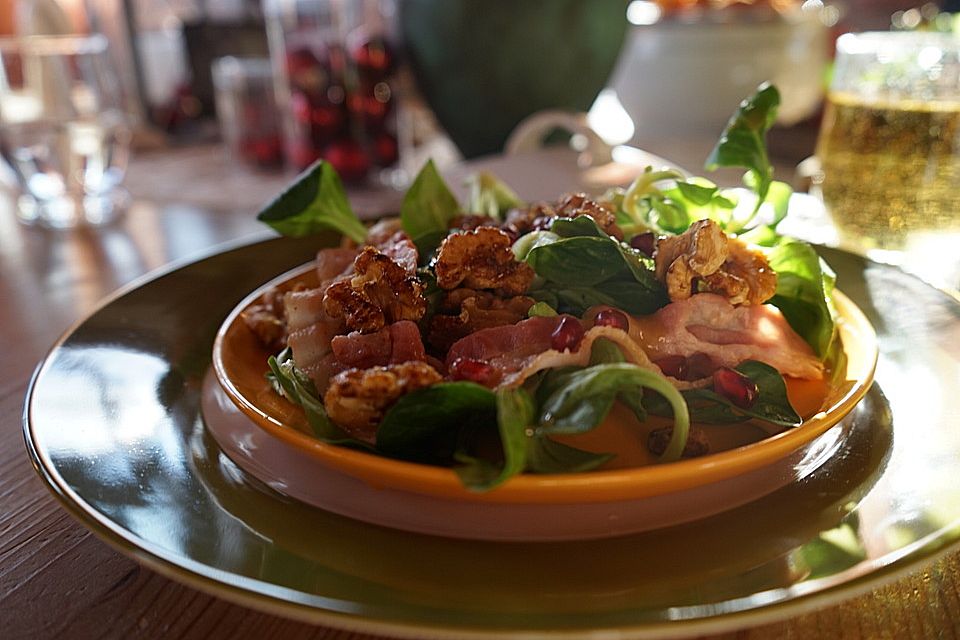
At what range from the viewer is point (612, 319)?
27.2 inches

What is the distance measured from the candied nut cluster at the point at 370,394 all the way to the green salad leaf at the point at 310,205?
38 cm

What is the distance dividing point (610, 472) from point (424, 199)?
537 mm

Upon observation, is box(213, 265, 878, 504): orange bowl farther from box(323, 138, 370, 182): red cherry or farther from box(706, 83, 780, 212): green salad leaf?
box(323, 138, 370, 182): red cherry

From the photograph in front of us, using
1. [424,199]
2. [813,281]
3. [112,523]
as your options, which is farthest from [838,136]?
[112,523]

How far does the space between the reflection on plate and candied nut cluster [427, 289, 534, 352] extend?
0.52ft

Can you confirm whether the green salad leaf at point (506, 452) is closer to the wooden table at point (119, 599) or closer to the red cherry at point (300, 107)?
the wooden table at point (119, 599)

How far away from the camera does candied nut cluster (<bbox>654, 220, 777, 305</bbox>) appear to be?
2.43ft

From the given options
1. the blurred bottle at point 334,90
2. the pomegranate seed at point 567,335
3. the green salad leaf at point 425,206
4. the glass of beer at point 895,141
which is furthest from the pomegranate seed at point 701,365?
the blurred bottle at point 334,90

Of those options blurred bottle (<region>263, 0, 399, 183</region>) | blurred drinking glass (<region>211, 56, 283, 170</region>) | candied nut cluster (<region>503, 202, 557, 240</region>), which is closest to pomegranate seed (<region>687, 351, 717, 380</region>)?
candied nut cluster (<region>503, 202, 557, 240</region>)

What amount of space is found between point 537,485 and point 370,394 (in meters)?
0.15

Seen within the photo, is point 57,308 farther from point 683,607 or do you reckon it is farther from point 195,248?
point 683,607

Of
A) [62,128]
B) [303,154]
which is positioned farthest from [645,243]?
[62,128]

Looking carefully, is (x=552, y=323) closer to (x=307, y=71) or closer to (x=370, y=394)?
(x=370, y=394)

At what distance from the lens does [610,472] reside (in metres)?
0.53
